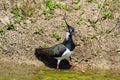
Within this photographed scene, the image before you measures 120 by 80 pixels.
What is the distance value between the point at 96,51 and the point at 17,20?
9.05 ft

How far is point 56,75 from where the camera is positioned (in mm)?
13859

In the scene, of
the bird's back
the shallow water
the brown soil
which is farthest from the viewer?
the brown soil

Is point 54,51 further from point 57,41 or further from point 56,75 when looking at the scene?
point 57,41

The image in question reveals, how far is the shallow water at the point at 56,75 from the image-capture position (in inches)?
527

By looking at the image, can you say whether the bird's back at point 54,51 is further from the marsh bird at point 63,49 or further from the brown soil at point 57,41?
the brown soil at point 57,41

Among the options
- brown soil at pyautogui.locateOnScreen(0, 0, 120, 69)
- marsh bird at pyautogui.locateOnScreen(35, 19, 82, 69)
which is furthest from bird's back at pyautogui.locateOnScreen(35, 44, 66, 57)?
brown soil at pyautogui.locateOnScreen(0, 0, 120, 69)

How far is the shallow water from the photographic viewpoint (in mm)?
13375

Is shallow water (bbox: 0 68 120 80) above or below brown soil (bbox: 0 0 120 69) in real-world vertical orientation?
below

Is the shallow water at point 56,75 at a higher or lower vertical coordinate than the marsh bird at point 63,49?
lower

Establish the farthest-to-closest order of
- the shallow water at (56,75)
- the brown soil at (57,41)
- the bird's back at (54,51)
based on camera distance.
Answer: the brown soil at (57,41), the bird's back at (54,51), the shallow water at (56,75)

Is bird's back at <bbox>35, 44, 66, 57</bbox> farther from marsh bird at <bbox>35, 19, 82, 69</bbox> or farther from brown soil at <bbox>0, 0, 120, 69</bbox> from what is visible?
brown soil at <bbox>0, 0, 120, 69</bbox>

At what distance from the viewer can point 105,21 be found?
1634 cm

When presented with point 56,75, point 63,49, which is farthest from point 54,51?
point 56,75

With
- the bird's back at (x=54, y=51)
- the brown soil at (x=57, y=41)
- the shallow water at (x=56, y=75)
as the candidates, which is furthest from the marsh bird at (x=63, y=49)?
the brown soil at (x=57, y=41)
